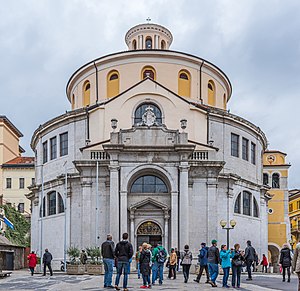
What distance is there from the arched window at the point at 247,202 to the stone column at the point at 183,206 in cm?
1158

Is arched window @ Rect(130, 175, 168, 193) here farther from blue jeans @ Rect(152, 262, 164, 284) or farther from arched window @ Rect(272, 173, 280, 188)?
arched window @ Rect(272, 173, 280, 188)

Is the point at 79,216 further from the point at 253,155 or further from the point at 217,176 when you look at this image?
the point at 253,155

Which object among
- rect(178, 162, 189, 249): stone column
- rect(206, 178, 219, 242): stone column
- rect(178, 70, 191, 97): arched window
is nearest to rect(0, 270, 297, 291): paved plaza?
rect(178, 162, 189, 249): stone column

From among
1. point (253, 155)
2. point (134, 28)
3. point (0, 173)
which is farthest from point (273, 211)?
point (0, 173)

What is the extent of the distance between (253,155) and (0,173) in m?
44.9

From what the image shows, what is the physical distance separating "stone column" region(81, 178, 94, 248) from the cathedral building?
0.25 ft

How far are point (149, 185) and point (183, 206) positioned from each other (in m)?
3.31

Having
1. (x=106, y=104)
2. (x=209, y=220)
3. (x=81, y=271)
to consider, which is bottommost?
(x=81, y=271)

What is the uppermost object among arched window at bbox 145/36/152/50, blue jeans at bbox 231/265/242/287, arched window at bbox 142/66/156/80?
arched window at bbox 145/36/152/50

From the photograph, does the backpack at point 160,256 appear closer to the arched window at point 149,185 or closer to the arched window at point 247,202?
the arched window at point 149,185

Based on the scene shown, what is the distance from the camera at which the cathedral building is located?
42531 millimetres

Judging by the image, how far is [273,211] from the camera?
71375 mm

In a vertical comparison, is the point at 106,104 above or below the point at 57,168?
above

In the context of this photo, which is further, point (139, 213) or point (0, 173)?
point (0, 173)
